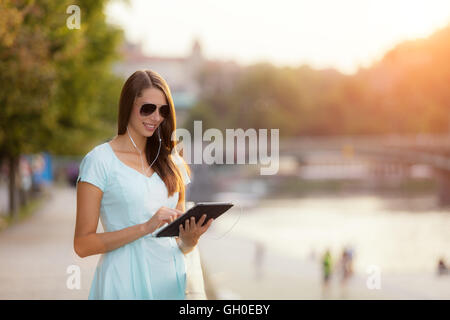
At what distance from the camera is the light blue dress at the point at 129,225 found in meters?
2.84

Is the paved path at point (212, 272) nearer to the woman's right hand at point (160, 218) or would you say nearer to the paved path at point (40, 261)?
the paved path at point (40, 261)

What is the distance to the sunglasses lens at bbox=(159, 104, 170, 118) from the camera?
117 inches

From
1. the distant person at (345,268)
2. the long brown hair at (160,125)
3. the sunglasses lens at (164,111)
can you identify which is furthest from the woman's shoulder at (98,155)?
the distant person at (345,268)

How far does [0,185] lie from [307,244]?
63.0 ft

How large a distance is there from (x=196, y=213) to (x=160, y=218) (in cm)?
15

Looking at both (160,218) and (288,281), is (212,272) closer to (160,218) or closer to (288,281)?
(288,281)

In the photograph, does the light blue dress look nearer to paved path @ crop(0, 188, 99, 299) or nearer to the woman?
the woman

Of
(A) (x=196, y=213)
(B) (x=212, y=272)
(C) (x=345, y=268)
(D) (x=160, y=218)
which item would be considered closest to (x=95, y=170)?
(D) (x=160, y=218)

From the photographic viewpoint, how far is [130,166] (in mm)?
2912

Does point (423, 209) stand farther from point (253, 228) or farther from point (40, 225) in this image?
point (40, 225)

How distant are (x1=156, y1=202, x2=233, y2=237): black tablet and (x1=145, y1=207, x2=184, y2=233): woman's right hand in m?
0.02

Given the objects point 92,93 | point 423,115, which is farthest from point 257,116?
point 92,93

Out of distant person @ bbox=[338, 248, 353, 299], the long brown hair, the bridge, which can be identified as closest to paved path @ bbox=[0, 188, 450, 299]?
distant person @ bbox=[338, 248, 353, 299]

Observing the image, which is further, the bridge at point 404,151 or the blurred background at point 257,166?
the bridge at point 404,151
